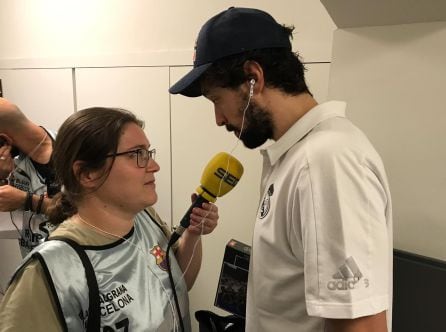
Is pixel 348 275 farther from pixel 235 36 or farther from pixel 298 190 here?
pixel 235 36

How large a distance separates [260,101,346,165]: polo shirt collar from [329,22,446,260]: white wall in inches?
13.1

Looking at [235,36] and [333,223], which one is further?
[235,36]

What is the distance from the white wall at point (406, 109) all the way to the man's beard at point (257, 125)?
0.44 metres

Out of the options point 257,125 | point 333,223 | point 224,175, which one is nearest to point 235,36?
point 257,125

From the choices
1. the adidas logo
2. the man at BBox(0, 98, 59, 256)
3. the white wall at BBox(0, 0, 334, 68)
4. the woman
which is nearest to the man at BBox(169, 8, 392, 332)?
the adidas logo

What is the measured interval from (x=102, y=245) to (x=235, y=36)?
2.23 feet

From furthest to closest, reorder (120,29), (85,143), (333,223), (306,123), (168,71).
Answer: (120,29), (168,71), (85,143), (306,123), (333,223)

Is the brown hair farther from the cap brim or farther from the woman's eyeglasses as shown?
the cap brim

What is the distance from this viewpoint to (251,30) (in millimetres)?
942

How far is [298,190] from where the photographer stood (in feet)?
2.59

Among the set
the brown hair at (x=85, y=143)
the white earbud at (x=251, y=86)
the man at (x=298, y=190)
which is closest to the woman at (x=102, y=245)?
the brown hair at (x=85, y=143)

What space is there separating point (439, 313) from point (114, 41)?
6.70ft

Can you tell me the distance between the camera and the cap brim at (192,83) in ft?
3.22

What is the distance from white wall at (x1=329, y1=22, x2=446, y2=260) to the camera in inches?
43.4
